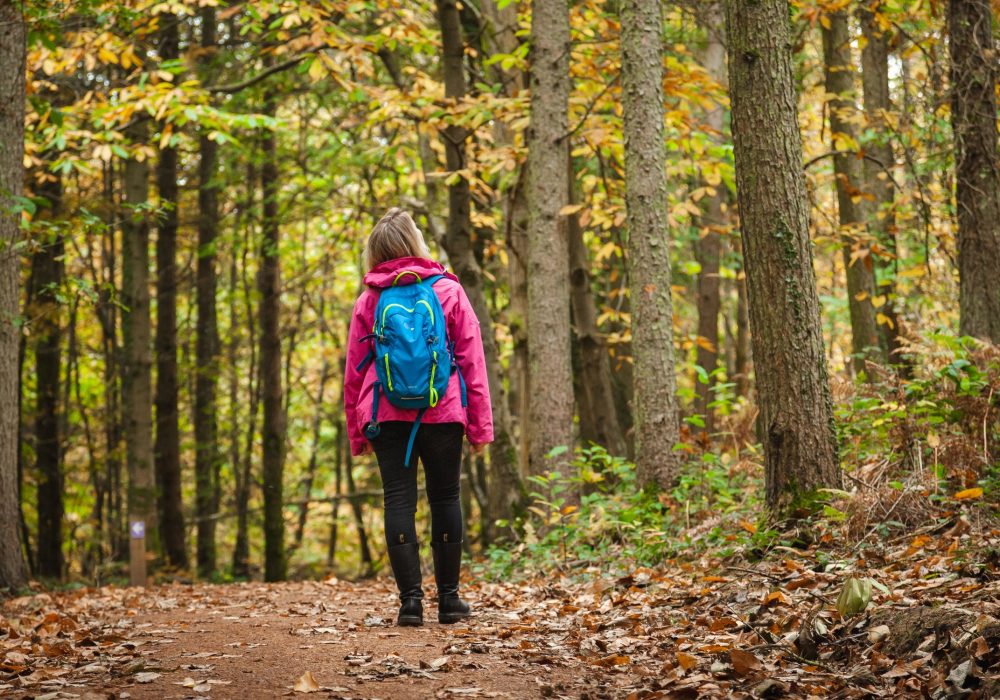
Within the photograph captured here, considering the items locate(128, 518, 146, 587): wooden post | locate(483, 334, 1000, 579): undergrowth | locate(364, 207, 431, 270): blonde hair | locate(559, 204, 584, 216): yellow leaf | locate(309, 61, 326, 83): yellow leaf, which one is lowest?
locate(128, 518, 146, 587): wooden post

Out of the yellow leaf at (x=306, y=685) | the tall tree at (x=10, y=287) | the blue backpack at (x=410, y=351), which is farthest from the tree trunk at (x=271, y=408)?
the yellow leaf at (x=306, y=685)

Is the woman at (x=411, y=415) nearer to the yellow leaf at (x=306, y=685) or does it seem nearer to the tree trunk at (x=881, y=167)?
the yellow leaf at (x=306, y=685)

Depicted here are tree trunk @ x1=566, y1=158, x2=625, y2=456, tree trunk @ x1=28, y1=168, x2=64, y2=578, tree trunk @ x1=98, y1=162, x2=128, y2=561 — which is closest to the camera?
tree trunk @ x1=566, y1=158, x2=625, y2=456

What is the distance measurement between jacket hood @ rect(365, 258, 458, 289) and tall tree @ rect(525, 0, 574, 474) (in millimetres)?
3911

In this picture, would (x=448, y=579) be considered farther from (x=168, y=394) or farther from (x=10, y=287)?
(x=168, y=394)

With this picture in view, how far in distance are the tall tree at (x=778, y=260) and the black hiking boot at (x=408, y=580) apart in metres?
2.42

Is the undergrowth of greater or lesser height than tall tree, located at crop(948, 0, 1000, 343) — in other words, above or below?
below

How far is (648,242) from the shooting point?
27.9 ft

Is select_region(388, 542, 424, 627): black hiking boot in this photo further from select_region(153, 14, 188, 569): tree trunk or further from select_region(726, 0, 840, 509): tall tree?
select_region(153, 14, 188, 569): tree trunk

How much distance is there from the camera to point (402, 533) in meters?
5.48

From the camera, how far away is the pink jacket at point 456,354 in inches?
214

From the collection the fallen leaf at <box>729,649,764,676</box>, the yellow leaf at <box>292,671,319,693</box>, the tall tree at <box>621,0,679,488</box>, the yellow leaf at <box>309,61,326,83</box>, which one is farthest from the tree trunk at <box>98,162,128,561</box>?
the fallen leaf at <box>729,649,764,676</box>

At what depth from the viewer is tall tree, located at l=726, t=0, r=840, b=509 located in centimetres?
586

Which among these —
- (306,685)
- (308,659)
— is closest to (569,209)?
(308,659)
